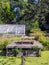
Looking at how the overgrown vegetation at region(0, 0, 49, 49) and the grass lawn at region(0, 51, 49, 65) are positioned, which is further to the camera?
the overgrown vegetation at region(0, 0, 49, 49)

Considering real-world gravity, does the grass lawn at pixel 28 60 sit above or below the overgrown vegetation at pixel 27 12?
below

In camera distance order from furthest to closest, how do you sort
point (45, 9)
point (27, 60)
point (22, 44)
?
1. point (45, 9)
2. point (22, 44)
3. point (27, 60)

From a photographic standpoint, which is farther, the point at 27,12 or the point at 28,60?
the point at 27,12

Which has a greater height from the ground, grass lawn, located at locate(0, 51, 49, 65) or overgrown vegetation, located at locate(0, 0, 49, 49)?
overgrown vegetation, located at locate(0, 0, 49, 49)

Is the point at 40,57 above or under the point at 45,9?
under

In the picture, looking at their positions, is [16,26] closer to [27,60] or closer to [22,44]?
[22,44]

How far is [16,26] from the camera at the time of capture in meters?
27.5

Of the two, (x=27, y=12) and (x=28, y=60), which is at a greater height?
(x=27, y=12)

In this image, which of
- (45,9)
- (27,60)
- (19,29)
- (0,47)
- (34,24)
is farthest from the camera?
(45,9)

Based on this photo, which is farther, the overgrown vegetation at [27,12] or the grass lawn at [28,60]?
the overgrown vegetation at [27,12]

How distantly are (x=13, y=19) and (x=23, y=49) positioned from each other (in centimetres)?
1922

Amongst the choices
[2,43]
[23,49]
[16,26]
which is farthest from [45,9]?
[23,49]

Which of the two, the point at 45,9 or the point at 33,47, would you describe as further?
the point at 45,9

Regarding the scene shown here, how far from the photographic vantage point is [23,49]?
62.7 feet
